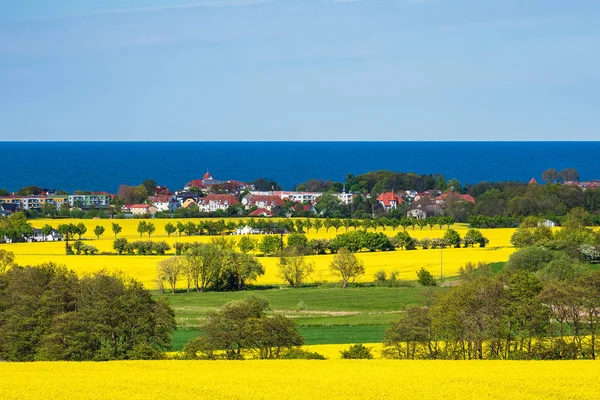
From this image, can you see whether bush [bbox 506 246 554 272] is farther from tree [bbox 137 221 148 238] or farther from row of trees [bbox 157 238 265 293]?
tree [bbox 137 221 148 238]

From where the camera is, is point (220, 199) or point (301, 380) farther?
point (220, 199)

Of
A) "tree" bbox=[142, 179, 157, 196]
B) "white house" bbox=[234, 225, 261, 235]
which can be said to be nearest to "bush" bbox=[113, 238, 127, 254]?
"white house" bbox=[234, 225, 261, 235]

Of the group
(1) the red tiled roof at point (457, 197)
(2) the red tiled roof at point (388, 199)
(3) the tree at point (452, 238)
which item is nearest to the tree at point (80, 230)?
(3) the tree at point (452, 238)

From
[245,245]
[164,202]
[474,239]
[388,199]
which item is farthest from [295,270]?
[164,202]

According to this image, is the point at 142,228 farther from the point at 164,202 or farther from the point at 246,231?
the point at 164,202

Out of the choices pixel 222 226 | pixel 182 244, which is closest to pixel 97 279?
pixel 182 244

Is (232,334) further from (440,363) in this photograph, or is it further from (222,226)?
(222,226)
